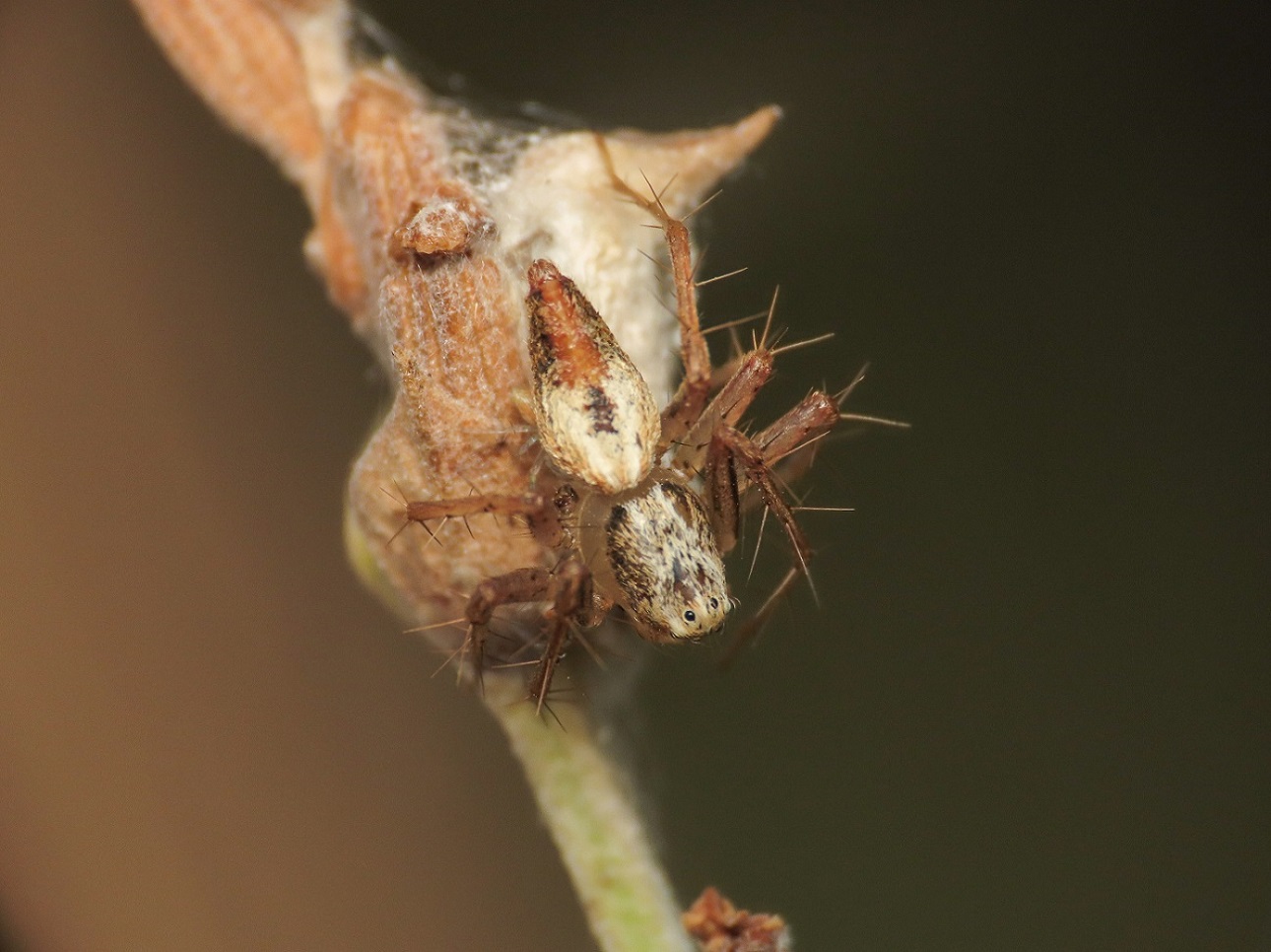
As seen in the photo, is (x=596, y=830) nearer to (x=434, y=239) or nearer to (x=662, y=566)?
(x=662, y=566)

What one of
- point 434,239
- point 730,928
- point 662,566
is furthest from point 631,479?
point 730,928

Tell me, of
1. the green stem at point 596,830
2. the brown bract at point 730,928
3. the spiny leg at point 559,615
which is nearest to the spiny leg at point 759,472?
the spiny leg at point 559,615

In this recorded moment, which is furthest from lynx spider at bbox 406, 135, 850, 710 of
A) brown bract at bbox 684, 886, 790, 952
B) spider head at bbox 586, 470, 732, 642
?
brown bract at bbox 684, 886, 790, 952

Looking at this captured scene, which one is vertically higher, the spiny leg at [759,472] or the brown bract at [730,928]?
the spiny leg at [759,472]

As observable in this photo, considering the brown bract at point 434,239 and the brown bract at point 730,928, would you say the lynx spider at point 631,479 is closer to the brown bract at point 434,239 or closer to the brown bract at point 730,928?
the brown bract at point 434,239

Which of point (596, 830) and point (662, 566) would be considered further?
point (662, 566)

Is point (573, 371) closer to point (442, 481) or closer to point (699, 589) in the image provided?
point (442, 481)

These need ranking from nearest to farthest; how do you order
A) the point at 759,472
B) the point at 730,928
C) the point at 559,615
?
the point at 730,928
the point at 559,615
the point at 759,472
